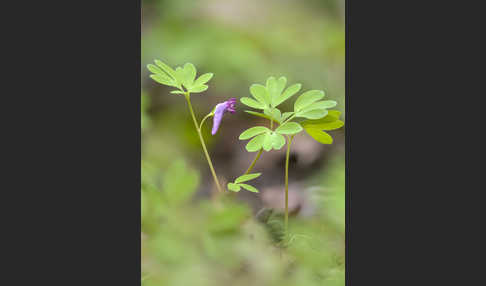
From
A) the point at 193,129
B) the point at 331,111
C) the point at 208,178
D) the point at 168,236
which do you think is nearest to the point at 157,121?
the point at 193,129

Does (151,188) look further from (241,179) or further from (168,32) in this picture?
(168,32)

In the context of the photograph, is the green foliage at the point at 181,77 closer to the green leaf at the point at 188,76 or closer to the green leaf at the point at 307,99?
the green leaf at the point at 188,76

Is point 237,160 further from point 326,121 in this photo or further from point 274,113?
point 326,121

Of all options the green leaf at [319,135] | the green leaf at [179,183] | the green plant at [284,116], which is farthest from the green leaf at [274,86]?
the green leaf at [179,183]

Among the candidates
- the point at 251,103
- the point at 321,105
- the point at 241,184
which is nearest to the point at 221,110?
the point at 251,103

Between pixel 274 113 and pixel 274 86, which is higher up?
pixel 274 86

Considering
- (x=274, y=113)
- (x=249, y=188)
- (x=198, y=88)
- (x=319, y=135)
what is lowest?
(x=249, y=188)

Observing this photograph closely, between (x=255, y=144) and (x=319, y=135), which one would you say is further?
(x=319, y=135)
